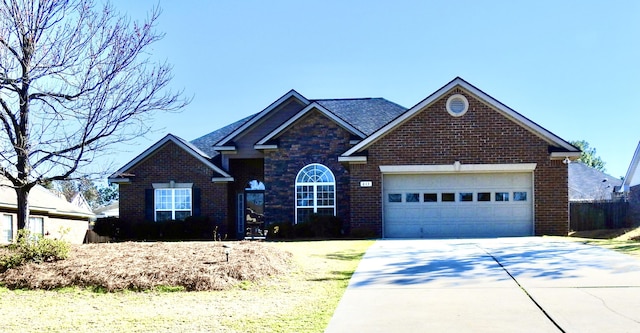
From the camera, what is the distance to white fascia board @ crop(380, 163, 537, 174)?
2150cm

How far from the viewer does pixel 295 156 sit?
2517 centimetres

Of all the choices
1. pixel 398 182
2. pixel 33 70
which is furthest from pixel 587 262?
pixel 33 70

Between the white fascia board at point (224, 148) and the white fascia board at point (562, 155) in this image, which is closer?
the white fascia board at point (562, 155)

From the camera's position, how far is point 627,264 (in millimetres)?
12438

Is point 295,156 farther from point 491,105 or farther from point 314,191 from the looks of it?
point 491,105

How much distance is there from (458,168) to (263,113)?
941 centimetres

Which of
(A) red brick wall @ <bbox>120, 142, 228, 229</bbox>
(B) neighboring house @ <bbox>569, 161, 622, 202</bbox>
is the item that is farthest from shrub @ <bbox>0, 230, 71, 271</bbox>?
(B) neighboring house @ <bbox>569, 161, 622, 202</bbox>

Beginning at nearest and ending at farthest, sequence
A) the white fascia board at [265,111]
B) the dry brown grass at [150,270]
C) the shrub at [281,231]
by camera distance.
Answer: the dry brown grass at [150,270] → the shrub at [281,231] → the white fascia board at [265,111]

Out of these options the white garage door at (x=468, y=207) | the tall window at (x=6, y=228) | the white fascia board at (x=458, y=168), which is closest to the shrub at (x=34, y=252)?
the white fascia board at (x=458, y=168)

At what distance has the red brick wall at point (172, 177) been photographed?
26547 millimetres

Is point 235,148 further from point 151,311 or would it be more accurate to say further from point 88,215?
point 151,311

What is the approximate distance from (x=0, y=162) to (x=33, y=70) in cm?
201

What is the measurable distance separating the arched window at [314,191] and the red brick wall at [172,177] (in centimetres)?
353

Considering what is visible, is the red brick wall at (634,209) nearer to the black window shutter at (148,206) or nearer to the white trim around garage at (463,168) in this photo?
the white trim around garage at (463,168)
